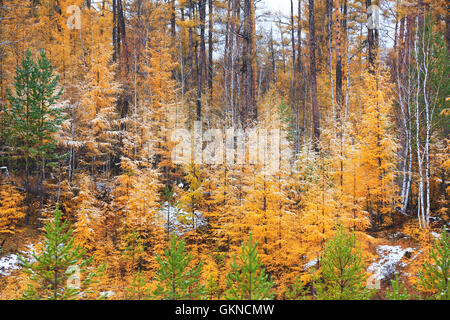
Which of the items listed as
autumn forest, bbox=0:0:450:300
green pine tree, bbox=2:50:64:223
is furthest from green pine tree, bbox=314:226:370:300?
green pine tree, bbox=2:50:64:223

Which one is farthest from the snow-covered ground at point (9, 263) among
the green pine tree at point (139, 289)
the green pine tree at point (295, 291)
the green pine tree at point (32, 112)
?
the green pine tree at point (295, 291)

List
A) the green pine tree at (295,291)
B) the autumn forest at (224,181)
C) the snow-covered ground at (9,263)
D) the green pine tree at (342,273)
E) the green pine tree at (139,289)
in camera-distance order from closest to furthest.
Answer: the green pine tree at (342,273) → the green pine tree at (139,289) → the green pine tree at (295,291) → the autumn forest at (224,181) → the snow-covered ground at (9,263)

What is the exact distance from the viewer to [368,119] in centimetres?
1256

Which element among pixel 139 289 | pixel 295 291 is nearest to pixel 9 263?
pixel 139 289

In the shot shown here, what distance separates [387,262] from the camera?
10836mm

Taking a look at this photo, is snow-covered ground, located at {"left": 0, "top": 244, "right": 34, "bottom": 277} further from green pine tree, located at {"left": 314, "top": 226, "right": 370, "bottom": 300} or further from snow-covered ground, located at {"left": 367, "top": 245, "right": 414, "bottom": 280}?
snow-covered ground, located at {"left": 367, "top": 245, "right": 414, "bottom": 280}

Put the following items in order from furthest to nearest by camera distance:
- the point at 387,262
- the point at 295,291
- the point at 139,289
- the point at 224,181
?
the point at 224,181, the point at 387,262, the point at 295,291, the point at 139,289

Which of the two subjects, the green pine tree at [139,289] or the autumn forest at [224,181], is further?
the autumn forest at [224,181]

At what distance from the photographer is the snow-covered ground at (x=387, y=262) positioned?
10469 mm

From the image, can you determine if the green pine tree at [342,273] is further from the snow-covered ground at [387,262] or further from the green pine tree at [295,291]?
the snow-covered ground at [387,262]

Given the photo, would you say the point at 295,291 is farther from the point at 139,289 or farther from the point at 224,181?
the point at 139,289

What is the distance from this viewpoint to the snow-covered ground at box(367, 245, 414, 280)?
10469mm

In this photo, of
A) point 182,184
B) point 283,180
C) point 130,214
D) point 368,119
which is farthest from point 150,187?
point 368,119

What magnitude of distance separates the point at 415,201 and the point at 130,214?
14.8 metres
